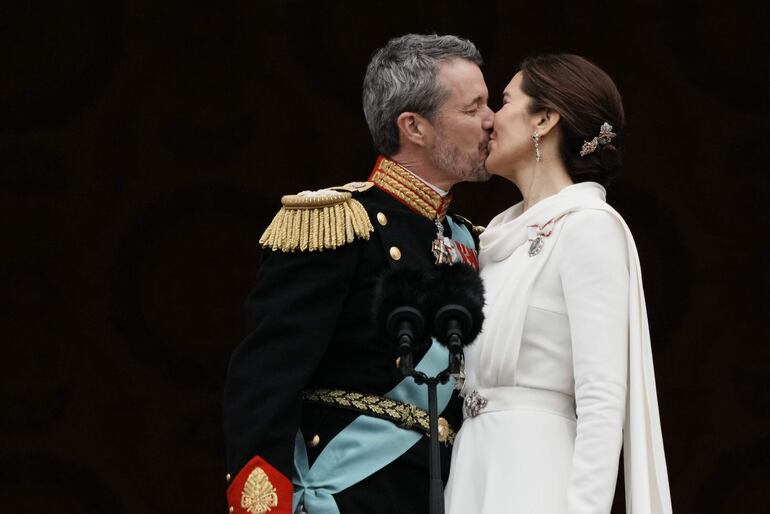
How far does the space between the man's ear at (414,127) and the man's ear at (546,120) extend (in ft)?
0.86

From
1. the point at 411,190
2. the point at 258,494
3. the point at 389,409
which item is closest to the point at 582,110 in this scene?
the point at 411,190

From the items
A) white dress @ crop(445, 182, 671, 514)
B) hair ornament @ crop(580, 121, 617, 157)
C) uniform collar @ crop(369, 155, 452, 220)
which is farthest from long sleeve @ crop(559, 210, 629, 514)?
uniform collar @ crop(369, 155, 452, 220)

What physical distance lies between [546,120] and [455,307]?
26.5 inches

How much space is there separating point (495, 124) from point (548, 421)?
24.5 inches

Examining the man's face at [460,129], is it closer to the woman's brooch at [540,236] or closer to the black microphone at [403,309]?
the woman's brooch at [540,236]

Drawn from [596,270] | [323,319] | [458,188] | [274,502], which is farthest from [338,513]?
[458,188]

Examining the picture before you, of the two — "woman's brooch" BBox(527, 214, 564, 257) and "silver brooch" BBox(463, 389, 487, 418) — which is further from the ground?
"woman's brooch" BBox(527, 214, 564, 257)

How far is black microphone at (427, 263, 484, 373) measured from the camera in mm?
2609

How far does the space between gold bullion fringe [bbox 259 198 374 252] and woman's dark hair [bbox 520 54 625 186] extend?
38cm

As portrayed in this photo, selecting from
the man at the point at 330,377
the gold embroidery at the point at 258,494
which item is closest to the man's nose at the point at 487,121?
the man at the point at 330,377

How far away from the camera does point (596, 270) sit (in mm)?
2918

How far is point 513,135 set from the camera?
3219 millimetres

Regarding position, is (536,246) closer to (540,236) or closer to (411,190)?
(540,236)

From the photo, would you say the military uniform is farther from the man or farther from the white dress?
the white dress
